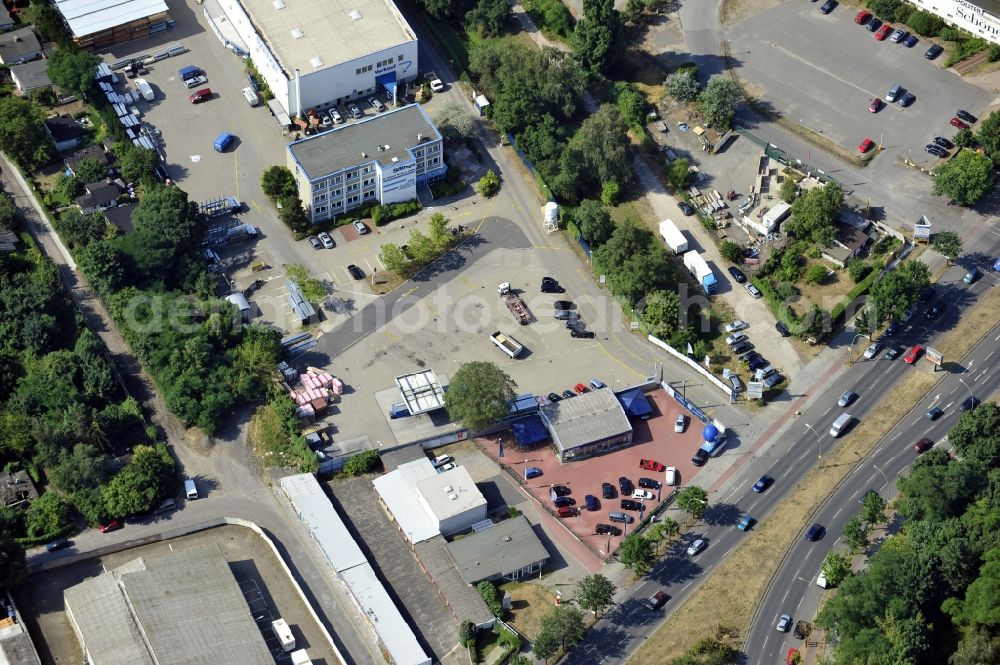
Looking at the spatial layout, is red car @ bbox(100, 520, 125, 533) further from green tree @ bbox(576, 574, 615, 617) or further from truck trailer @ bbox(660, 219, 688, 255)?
truck trailer @ bbox(660, 219, 688, 255)

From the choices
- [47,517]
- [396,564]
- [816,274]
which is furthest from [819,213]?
[47,517]

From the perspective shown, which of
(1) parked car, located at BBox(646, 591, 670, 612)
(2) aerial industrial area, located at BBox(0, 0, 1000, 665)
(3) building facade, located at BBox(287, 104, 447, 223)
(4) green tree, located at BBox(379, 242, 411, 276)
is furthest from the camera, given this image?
(3) building facade, located at BBox(287, 104, 447, 223)

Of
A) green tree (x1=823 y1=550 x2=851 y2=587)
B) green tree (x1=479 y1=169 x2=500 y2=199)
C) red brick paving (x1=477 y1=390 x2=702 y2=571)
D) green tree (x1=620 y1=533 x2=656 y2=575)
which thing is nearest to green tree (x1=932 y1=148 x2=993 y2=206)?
red brick paving (x1=477 y1=390 x2=702 y2=571)

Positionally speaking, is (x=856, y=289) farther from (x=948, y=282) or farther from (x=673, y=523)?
(x=673, y=523)

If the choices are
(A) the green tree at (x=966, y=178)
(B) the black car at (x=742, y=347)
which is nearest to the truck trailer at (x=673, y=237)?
(B) the black car at (x=742, y=347)

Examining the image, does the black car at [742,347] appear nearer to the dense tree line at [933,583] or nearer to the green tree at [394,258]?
the dense tree line at [933,583]

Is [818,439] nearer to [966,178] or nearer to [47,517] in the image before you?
[966,178]
